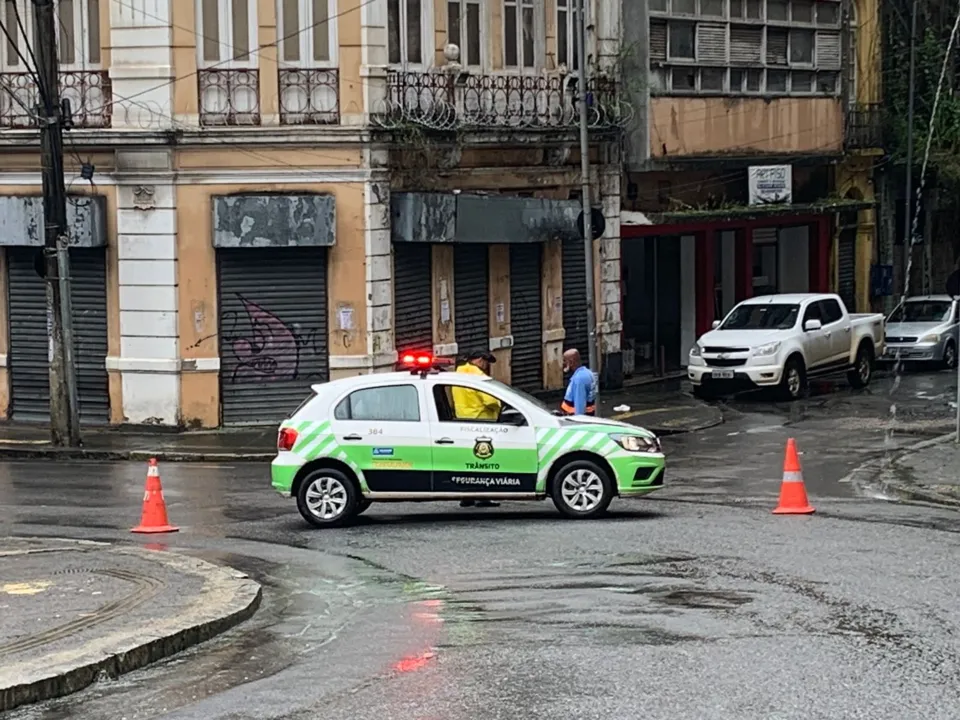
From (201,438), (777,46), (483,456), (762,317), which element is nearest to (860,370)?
(762,317)

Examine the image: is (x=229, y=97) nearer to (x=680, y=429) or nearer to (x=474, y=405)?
(x=680, y=429)

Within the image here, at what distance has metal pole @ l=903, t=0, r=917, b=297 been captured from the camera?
141 feet

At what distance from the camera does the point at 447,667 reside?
1055cm

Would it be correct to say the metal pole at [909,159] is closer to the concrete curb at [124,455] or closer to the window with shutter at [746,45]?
the window with shutter at [746,45]

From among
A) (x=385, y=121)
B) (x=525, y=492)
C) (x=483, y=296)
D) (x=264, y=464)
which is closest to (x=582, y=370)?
(x=525, y=492)

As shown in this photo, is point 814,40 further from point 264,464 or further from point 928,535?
point 928,535

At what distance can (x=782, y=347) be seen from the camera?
32.7m

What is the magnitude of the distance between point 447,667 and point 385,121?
19.3 metres

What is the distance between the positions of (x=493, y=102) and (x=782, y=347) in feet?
22.0

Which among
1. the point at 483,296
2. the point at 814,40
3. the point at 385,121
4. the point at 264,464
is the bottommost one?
the point at 264,464

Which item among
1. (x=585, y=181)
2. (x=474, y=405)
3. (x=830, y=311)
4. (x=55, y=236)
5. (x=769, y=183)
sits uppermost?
(x=769, y=183)

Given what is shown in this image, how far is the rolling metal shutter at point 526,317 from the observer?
1316 inches

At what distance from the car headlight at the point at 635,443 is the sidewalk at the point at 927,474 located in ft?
12.6

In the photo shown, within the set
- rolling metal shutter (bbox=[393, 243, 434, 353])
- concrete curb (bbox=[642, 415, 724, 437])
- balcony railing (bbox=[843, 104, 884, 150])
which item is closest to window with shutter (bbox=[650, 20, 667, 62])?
rolling metal shutter (bbox=[393, 243, 434, 353])
